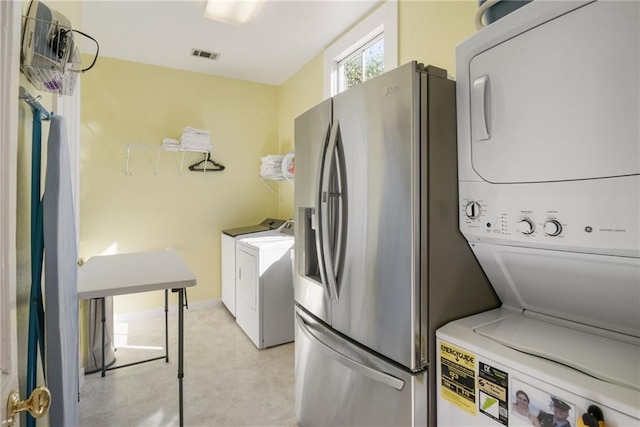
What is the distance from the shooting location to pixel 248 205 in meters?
3.91

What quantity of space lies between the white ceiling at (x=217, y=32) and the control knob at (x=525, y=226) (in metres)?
2.03

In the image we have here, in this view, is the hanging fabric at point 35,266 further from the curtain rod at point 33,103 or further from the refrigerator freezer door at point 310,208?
the refrigerator freezer door at point 310,208

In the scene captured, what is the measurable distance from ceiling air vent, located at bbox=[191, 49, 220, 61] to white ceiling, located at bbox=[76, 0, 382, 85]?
6 centimetres

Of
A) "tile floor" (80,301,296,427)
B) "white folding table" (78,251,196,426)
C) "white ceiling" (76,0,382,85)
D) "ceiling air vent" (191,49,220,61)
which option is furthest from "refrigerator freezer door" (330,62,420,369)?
"ceiling air vent" (191,49,220,61)

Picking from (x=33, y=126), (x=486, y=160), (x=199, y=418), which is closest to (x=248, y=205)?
(x=199, y=418)

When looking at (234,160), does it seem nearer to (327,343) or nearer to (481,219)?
(327,343)

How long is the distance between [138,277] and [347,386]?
1144 mm

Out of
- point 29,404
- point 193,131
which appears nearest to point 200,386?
point 29,404

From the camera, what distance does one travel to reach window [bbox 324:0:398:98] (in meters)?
2.21

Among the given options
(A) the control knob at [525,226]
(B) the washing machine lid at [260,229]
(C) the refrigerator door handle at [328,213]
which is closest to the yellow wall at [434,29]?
(C) the refrigerator door handle at [328,213]

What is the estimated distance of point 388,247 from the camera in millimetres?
1167

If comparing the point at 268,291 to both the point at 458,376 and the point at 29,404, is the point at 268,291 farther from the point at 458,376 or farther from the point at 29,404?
the point at 29,404

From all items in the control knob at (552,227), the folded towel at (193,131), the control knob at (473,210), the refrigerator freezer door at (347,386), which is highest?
the folded towel at (193,131)

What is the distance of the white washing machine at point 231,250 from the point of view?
3.30 metres
